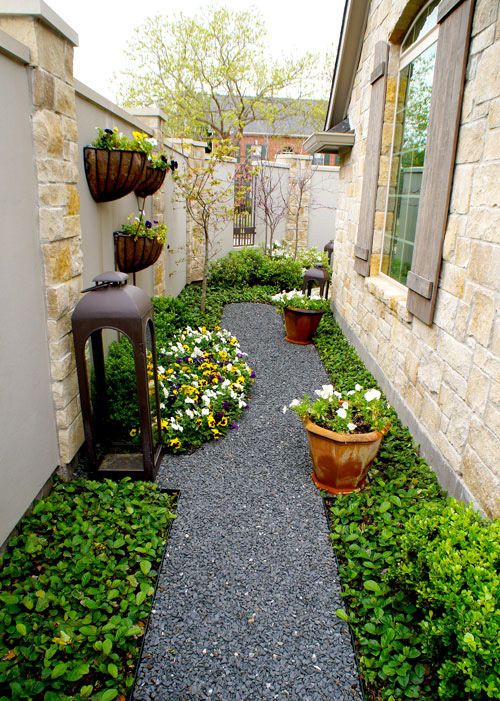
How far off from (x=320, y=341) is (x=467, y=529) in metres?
4.54

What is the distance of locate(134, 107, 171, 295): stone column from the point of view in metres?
5.93

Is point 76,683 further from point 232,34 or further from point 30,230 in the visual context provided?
point 232,34

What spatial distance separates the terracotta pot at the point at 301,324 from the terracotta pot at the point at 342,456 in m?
3.25

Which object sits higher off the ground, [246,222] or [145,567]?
[246,222]

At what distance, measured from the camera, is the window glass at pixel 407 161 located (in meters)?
4.01

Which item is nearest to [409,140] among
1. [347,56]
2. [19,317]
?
[347,56]

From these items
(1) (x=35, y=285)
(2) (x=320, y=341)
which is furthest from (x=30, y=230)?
(2) (x=320, y=341)

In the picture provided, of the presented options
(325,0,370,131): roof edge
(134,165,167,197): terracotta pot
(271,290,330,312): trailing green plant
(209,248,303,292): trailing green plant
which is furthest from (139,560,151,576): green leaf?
(209,248,303,292): trailing green plant

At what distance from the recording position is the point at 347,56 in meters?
6.08

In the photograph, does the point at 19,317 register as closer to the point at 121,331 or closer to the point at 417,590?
the point at 121,331

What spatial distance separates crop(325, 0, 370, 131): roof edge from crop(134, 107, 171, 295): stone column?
87.9 inches

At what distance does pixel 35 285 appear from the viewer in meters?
2.68

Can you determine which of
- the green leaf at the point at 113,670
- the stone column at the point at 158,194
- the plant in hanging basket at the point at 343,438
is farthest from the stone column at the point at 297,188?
the green leaf at the point at 113,670

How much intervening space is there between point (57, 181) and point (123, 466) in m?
1.79
